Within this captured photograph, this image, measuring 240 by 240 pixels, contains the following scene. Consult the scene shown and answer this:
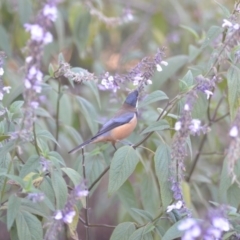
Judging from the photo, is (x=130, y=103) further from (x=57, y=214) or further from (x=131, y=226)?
(x=57, y=214)

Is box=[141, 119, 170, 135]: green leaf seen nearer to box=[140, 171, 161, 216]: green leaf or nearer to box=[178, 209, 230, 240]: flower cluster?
box=[178, 209, 230, 240]: flower cluster

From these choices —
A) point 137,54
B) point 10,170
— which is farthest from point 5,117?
point 137,54

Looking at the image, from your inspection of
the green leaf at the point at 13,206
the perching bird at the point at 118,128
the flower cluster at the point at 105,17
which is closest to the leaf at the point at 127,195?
the perching bird at the point at 118,128

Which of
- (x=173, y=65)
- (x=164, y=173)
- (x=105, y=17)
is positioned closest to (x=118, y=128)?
(x=164, y=173)

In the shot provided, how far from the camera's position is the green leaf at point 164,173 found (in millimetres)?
1716

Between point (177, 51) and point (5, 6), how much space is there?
4.63ft

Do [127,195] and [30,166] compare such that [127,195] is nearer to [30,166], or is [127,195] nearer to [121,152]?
[121,152]

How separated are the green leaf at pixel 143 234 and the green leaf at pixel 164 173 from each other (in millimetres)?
81

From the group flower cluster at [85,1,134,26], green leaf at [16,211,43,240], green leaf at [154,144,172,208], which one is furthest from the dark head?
flower cluster at [85,1,134,26]

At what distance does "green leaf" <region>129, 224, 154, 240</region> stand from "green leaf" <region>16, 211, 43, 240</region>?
26 cm

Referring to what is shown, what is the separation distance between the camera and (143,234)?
1.73 m

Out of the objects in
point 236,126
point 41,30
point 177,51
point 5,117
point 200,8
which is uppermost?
point 41,30

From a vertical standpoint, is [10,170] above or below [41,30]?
below

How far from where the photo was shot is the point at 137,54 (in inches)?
135
